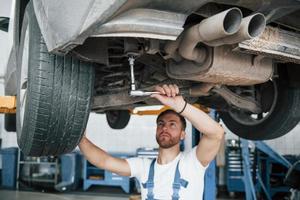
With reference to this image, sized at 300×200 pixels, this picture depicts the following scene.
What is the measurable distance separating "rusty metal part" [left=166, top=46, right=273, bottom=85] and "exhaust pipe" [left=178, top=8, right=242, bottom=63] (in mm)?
116

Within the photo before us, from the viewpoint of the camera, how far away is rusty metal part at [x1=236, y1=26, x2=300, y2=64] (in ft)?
4.16

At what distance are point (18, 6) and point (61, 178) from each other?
5.78 meters

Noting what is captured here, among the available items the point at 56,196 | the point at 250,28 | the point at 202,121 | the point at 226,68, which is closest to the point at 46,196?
the point at 56,196

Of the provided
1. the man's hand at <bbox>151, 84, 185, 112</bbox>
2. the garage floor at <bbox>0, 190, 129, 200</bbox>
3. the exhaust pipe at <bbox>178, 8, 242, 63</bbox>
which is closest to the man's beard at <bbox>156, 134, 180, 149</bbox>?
the man's hand at <bbox>151, 84, 185, 112</bbox>

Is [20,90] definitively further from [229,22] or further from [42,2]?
[229,22]

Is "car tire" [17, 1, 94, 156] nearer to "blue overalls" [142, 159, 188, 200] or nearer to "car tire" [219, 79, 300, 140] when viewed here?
"blue overalls" [142, 159, 188, 200]

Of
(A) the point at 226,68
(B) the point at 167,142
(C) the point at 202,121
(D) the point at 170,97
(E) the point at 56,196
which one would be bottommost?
(E) the point at 56,196

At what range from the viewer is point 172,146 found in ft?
6.49

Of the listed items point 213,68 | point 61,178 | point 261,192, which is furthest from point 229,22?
point 61,178

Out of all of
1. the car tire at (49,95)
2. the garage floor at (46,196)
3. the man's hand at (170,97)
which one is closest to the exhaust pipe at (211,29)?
the man's hand at (170,97)

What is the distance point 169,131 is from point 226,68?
601 millimetres

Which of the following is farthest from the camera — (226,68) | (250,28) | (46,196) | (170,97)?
(46,196)

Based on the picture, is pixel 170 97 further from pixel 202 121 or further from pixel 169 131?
pixel 169 131

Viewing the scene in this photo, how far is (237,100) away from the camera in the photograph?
2.14m
